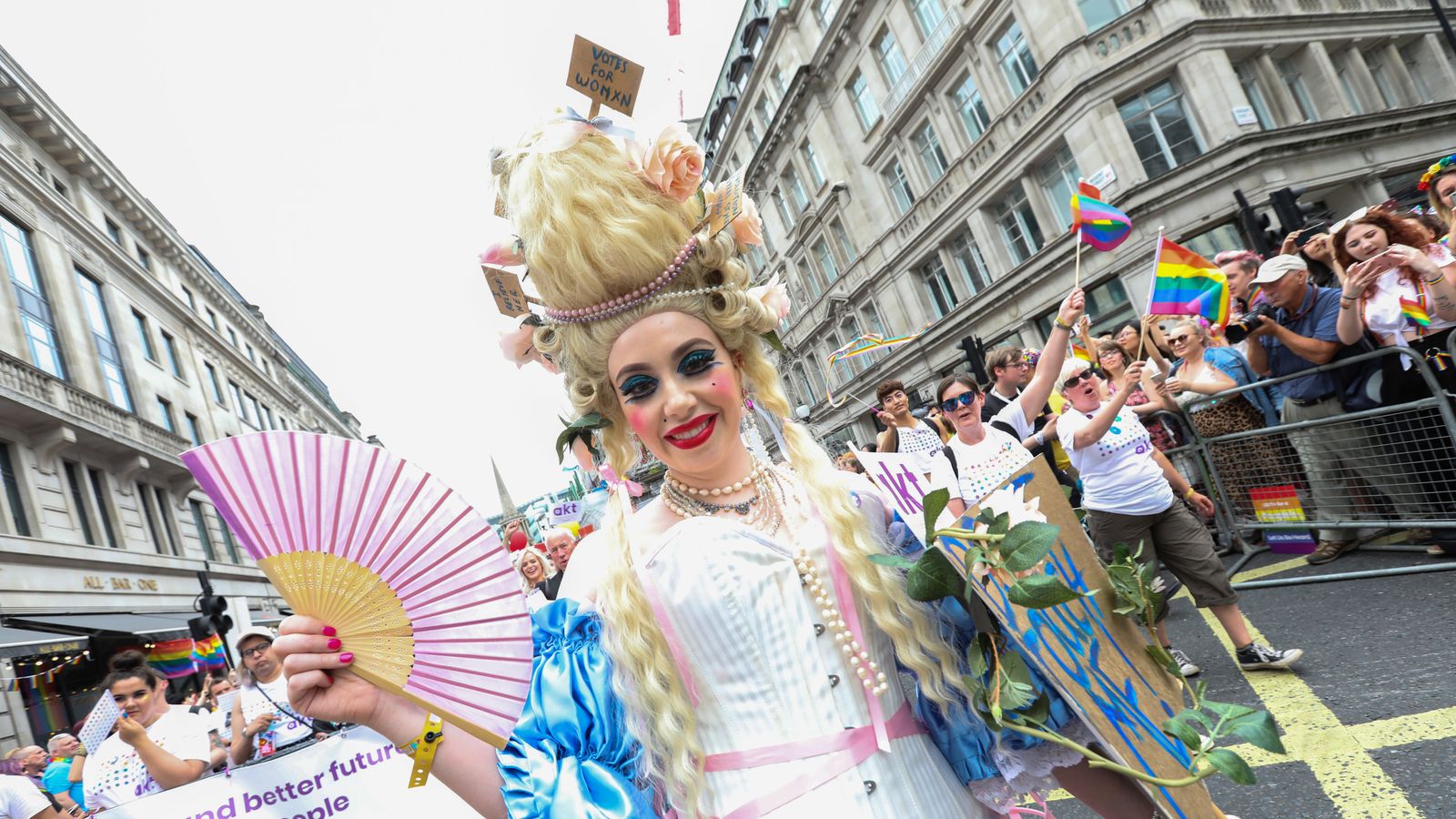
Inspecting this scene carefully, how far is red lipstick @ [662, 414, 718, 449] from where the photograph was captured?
1671 millimetres

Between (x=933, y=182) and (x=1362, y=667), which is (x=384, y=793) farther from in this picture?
(x=933, y=182)

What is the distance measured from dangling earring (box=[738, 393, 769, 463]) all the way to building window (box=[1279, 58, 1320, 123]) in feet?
62.5

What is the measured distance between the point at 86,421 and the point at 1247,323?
19.5 meters

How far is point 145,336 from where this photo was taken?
22.5m

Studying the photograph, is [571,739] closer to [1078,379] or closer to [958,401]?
[958,401]

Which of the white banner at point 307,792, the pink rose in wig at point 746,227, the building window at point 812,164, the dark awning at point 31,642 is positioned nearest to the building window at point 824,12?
the building window at point 812,164

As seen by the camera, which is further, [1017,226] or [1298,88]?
[1017,226]

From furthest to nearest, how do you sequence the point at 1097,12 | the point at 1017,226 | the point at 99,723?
1. the point at 1017,226
2. the point at 1097,12
3. the point at 99,723

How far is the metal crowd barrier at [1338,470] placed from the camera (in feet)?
14.4

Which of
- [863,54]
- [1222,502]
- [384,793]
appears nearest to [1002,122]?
[863,54]

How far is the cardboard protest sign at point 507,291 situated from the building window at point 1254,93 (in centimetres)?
1773

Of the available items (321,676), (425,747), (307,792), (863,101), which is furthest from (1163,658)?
(863,101)

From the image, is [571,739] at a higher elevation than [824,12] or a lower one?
lower

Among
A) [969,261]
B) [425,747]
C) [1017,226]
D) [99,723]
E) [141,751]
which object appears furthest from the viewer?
[969,261]
